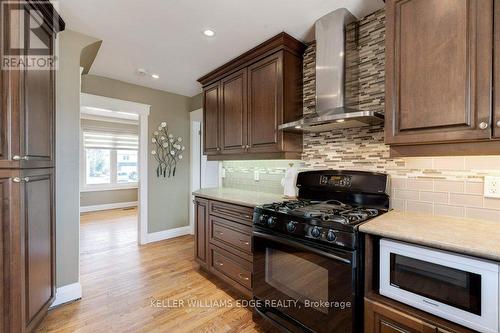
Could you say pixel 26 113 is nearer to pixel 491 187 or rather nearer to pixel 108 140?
pixel 491 187

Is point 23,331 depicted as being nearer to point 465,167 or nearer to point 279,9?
point 279,9

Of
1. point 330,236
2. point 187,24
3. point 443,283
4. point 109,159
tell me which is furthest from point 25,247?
point 109,159

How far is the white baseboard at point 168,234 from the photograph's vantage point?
12.1 feet

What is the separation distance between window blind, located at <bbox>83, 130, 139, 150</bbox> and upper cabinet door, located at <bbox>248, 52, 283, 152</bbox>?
5269mm

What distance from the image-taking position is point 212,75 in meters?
2.93

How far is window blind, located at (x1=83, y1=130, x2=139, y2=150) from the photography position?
5.84 m

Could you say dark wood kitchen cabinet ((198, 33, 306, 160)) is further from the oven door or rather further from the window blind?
the window blind

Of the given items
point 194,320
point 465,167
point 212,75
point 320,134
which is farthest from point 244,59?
point 194,320

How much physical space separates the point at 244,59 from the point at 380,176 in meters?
1.76

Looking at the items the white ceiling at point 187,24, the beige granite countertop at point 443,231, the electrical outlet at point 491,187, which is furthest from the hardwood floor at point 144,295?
the white ceiling at point 187,24

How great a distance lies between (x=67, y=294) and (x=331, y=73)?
3.00m

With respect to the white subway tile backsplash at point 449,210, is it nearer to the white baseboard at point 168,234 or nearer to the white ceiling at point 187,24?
the white ceiling at point 187,24

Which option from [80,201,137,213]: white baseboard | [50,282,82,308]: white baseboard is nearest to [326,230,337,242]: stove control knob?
[50,282,82,308]: white baseboard

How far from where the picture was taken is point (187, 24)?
1.95m
